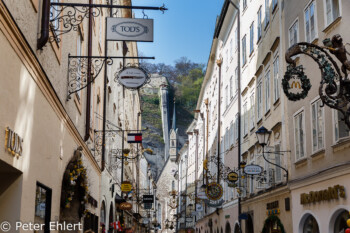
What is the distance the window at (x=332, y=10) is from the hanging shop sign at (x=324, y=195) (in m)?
4.04

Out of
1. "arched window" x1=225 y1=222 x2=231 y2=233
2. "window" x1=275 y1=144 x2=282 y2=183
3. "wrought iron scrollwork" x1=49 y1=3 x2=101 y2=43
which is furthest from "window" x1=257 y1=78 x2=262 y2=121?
"wrought iron scrollwork" x1=49 y1=3 x2=101 y2=43

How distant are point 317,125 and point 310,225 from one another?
2.85m

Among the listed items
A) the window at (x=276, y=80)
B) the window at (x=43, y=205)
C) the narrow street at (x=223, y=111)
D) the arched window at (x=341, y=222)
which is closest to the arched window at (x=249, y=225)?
the narrow street at (x=223, y=111)

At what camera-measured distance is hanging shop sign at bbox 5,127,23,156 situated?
6531mm

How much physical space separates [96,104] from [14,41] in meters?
11.6

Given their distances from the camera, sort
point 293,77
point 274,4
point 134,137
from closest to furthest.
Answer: point 293,77
point 274,4
point 134,137

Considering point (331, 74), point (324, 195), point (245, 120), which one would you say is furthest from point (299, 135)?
point (245, 120)

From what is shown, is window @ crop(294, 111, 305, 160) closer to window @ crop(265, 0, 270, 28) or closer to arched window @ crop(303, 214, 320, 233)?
arched window @ crop(303, 214, 320, 233)

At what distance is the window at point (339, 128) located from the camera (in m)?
11.8

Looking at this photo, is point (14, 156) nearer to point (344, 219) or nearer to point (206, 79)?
point (344, 219)

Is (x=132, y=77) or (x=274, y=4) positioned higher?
(x=274, y=4)

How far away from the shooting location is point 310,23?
575 inches

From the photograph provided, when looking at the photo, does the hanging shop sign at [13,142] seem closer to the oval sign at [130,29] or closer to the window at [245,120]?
the oval sign at [130,29]

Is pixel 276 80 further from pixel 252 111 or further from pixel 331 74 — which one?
pixel 331 74
